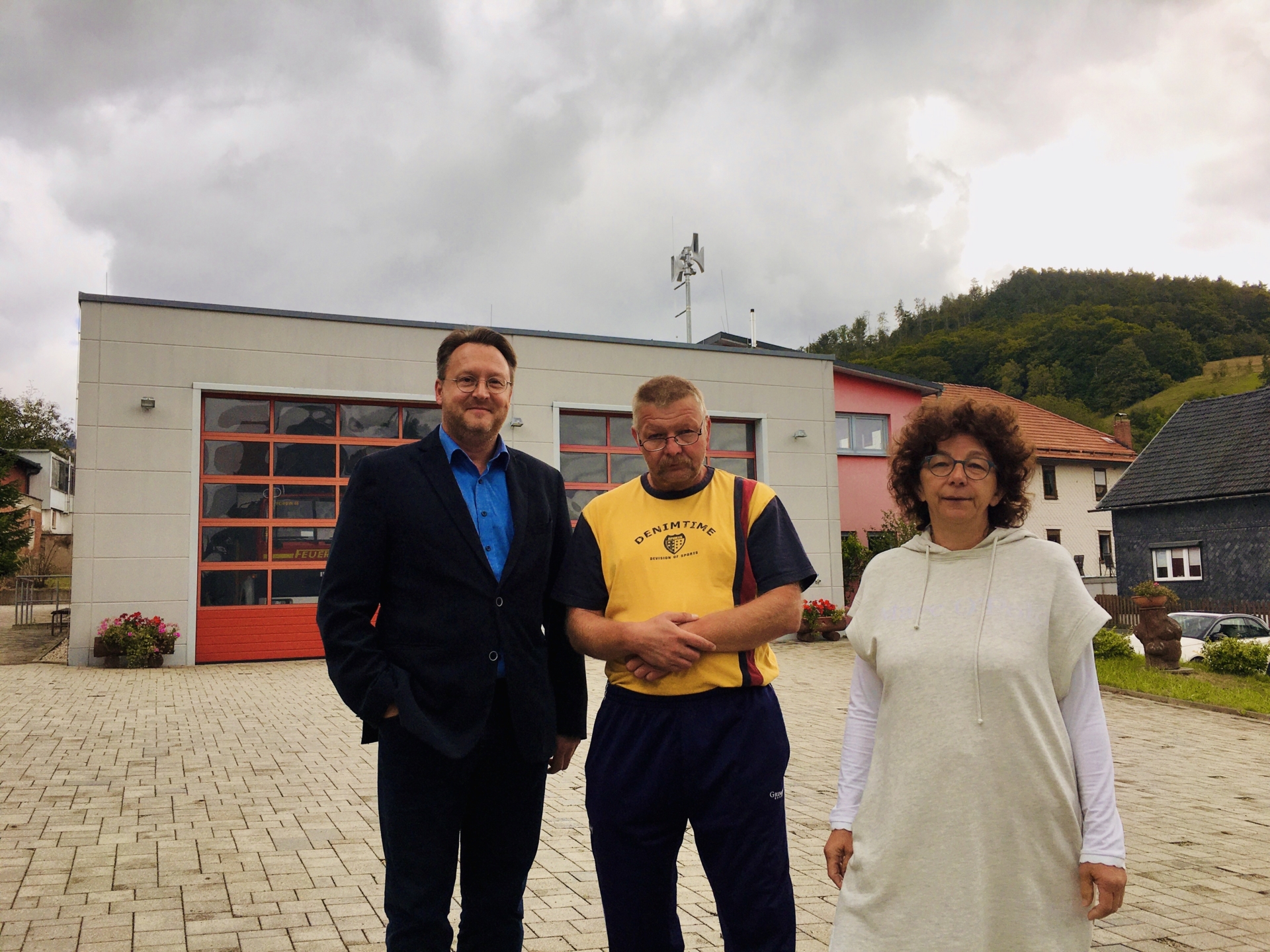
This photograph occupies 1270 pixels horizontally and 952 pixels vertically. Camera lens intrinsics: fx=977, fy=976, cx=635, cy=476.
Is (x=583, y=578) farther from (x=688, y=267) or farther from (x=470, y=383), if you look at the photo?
(x=688, y=267)

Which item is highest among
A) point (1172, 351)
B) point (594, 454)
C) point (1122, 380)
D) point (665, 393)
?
point (1172, 351)

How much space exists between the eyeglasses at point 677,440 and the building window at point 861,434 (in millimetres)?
25837

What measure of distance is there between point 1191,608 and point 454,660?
25041 millimetres

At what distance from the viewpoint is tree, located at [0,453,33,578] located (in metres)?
27.4

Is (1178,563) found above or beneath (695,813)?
above

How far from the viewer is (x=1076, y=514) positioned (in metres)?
39.1

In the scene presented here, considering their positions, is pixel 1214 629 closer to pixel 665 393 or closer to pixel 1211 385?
pixel 665 393

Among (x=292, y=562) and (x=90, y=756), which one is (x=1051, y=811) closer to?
(x=90, y=756)

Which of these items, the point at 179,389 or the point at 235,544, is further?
the point at 235,544

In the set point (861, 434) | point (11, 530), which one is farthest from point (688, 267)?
point (11, 530)

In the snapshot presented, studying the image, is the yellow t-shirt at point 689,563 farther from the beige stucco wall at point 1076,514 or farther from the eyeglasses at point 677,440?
the beige stucco wall at point 1076,514

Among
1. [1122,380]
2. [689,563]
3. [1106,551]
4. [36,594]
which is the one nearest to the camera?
[689,563]

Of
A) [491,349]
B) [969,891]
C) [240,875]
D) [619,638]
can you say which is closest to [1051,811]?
[969,891]

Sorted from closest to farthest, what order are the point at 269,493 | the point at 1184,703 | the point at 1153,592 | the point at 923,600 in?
the point at 923,600 < the point at 1184,703 < the point at 1153,592 < the point at 269,493
